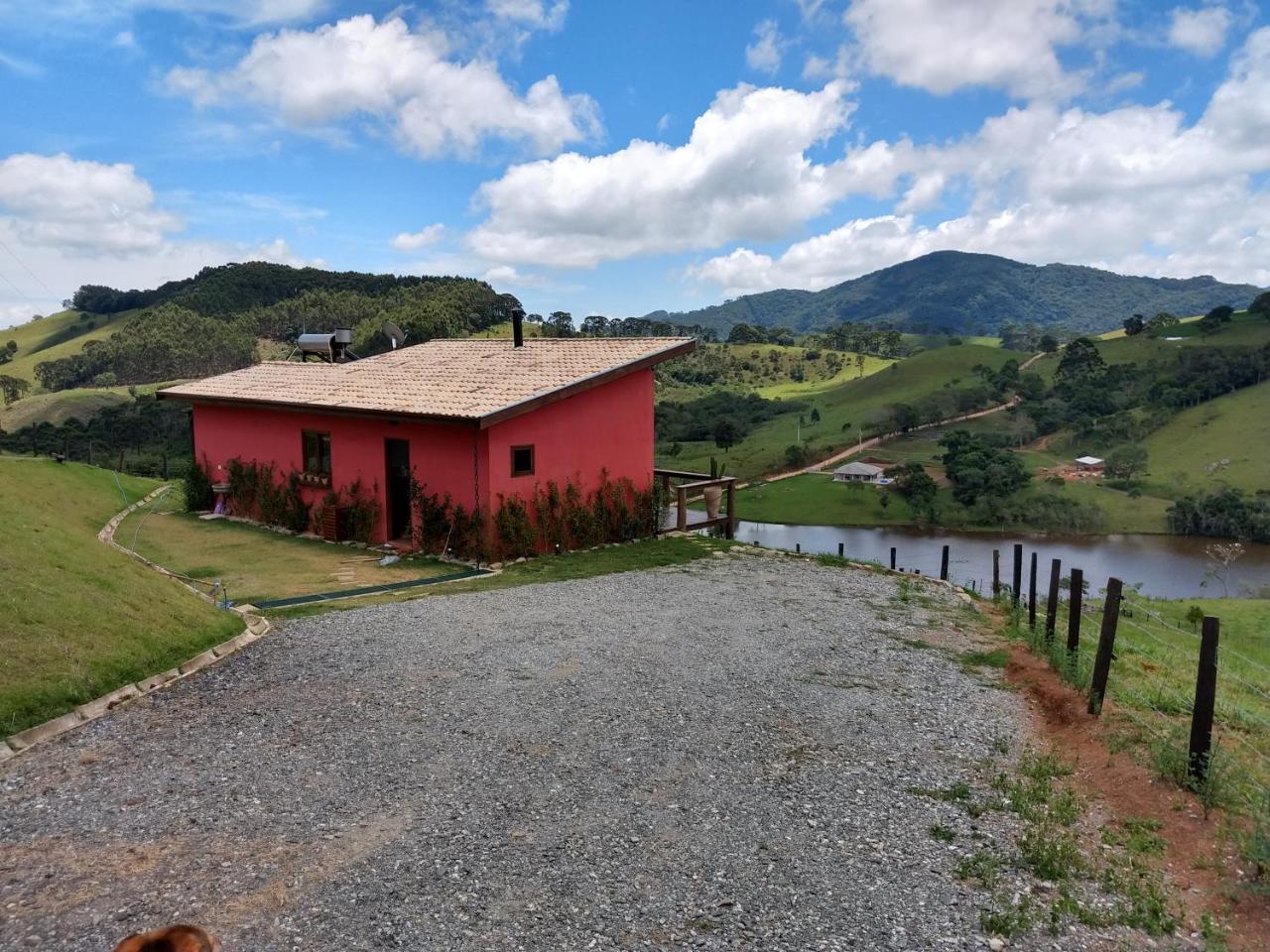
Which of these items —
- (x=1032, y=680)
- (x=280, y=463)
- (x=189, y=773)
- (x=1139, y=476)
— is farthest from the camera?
(x=1139, y=476)

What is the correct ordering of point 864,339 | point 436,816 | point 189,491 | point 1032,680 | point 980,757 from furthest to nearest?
point 864,339
point 189,491
point 1032,680
point 980,757
point 436,816

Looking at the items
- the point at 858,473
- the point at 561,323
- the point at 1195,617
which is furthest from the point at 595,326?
the point at 1195,617

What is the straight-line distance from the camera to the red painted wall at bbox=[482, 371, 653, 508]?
14.3 meters

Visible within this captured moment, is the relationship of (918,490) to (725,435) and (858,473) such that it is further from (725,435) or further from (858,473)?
(725,435)

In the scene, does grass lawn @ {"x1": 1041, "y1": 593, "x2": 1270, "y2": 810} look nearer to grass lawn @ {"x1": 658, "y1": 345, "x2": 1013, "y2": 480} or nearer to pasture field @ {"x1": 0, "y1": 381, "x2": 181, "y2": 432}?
grass lawn @ {"x1": 658, "y1": 345, "x2": 1013, "y2": 480}

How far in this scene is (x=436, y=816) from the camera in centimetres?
524

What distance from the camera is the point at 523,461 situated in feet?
48.1

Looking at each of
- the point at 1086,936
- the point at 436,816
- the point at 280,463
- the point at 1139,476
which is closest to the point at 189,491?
the point at 280,463

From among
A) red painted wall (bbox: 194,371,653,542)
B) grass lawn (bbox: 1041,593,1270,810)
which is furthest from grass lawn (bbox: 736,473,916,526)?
grass lawn (bbox: 1041,593,1270,810)

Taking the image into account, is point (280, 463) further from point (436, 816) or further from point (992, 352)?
point (992, 352)

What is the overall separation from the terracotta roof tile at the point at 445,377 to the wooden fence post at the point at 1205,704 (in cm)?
1021

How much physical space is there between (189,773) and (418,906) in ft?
8.50

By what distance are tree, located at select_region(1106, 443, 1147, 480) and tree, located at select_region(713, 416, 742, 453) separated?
30776 mm

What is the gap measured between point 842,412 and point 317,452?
253ft
